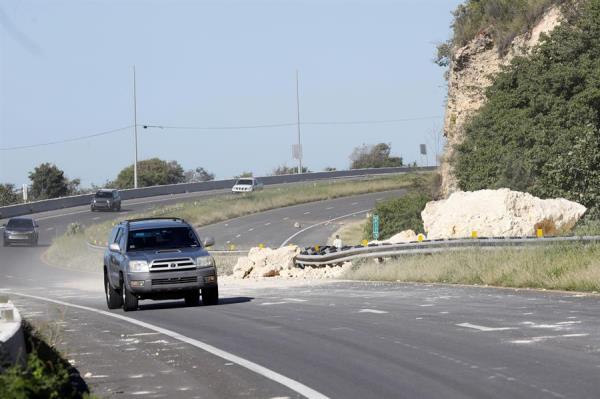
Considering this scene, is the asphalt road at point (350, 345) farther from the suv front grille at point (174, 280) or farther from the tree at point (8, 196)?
the tree at point (8, 196)

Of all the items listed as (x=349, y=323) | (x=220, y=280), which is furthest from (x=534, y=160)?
(x=349, y=323)

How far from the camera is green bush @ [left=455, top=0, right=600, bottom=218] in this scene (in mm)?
39781

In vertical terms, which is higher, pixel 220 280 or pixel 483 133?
pixel 483 133

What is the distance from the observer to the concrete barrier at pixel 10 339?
9711 millimetres

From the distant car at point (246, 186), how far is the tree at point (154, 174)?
113 feet

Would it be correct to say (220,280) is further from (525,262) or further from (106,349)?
(106,349)

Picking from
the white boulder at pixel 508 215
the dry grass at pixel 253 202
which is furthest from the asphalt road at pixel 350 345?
the dry grass at pixel 253 202

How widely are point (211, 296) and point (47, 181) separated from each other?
100375 mm

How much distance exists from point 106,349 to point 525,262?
460 inches

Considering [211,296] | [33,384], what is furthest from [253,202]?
[33,384]

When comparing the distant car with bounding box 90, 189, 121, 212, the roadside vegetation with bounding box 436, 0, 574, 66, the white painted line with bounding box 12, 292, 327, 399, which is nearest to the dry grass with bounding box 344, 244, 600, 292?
the white painted line with bounding box 12, 292, 327, 399

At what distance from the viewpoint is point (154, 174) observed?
138125 mm

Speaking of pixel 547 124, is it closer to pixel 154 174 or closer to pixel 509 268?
pixel 509 268

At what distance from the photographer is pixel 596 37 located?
44.2 meters
